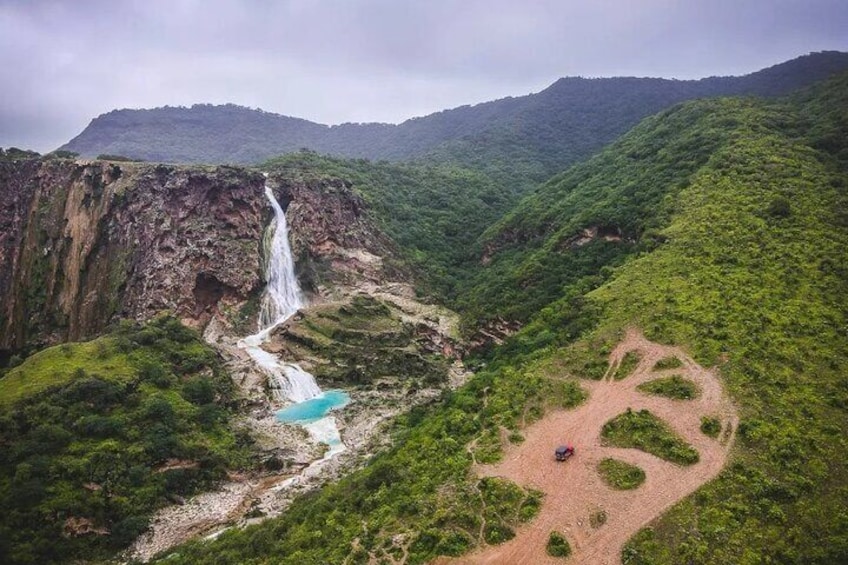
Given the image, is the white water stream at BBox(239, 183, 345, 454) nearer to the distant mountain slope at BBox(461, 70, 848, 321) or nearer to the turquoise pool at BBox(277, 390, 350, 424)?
the turquoise pool at BBox(277, 390, 350, 424)

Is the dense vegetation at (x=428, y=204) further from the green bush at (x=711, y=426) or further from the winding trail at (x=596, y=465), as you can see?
the green bush at (x=711, y=426)

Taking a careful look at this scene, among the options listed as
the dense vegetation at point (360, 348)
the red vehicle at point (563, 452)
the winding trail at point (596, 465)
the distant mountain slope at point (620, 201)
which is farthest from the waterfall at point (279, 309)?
the red vehicle at point (563, 452)

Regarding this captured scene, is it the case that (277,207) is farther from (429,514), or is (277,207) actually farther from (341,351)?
(429,514)

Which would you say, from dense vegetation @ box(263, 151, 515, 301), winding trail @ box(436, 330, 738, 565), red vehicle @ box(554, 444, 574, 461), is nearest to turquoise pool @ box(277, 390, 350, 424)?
winding trail @ box(436, 330, 738, 565)

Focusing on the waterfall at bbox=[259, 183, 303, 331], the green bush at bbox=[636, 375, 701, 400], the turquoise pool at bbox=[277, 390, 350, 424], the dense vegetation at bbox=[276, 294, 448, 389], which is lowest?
the turquoise pool at bbox=[277, 390, 350, 424]

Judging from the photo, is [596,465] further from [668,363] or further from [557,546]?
[668,363]

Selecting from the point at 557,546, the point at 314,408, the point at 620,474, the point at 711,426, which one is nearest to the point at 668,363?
the point at 711,426

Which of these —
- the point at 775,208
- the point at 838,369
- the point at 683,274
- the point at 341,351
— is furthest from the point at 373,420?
the point at 775,208

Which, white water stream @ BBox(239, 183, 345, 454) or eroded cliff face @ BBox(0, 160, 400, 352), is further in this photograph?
eroded cliff face @ BBox(0, 160, 400, 352)
